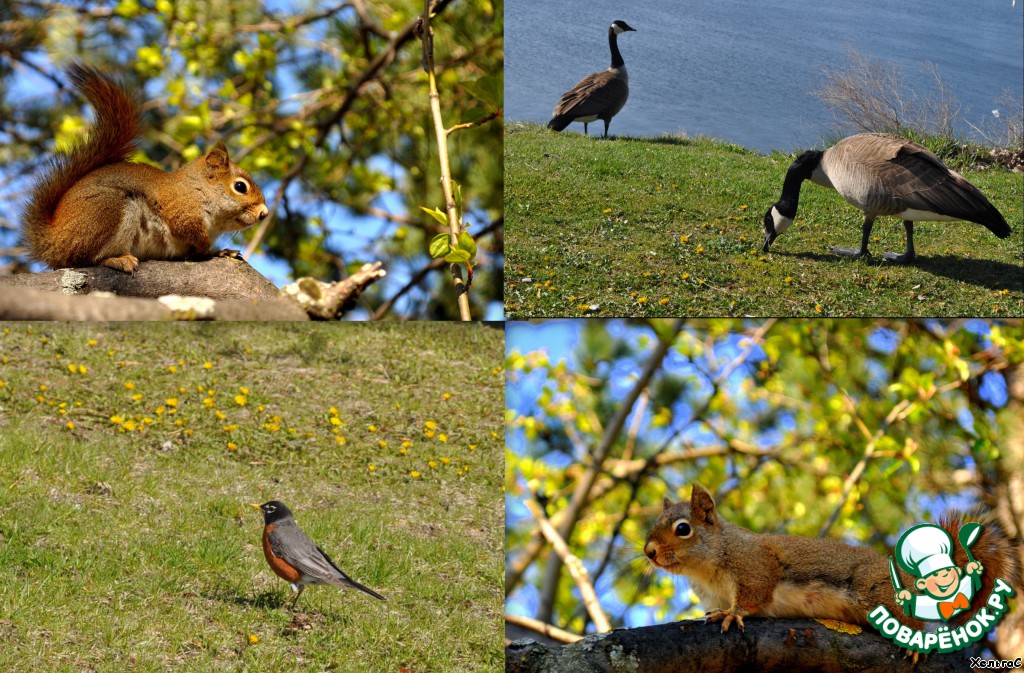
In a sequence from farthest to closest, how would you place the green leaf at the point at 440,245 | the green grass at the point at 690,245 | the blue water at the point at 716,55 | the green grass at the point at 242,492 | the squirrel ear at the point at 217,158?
the blue water at the point at 716,55
the green grass at the point at 690,245
the green grass at the point at 242,492
the squirrel ear at the point at 217,158
the green leaf at the point at 440,245

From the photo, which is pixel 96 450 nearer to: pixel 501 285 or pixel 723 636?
pixel 501 285

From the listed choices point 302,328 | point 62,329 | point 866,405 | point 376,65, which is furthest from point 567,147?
point 62,329

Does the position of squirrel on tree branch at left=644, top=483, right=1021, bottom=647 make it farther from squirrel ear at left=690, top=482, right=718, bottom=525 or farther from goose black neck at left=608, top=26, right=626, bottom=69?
goose black neck at left=608, top=26, right=626, bottom=69

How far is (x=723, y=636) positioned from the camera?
2.34 metres

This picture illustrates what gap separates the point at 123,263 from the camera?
A: 2.51 metres

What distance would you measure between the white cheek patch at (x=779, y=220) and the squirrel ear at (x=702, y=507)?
7.49ft

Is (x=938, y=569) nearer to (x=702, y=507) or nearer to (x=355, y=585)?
(x=702, y=507)

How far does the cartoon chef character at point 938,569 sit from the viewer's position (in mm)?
2824

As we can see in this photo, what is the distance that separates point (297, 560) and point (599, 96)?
7.94 ft

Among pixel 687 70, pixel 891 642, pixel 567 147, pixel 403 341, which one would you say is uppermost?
pixel 687 70

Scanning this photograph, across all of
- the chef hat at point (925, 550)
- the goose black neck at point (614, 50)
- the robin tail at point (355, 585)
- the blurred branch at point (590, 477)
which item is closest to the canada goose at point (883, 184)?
the blurred branch at point (590, 477)

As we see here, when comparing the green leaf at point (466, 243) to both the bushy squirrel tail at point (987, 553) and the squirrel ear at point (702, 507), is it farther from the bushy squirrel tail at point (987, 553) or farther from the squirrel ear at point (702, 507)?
the bushy squirrel tail at point (987, 553)

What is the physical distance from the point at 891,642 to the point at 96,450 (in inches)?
110

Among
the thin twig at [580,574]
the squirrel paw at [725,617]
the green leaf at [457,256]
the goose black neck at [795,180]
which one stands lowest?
the thin twig at [580,574]
